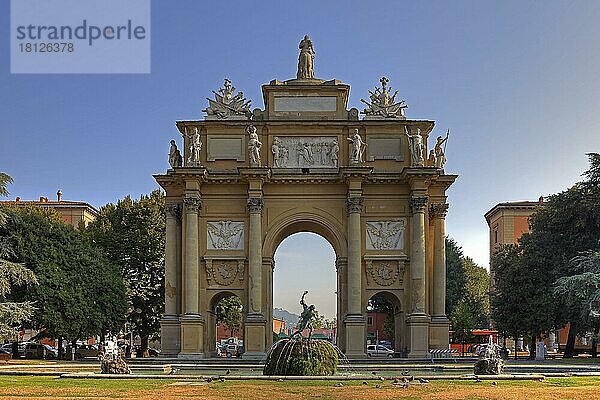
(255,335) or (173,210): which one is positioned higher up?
(173,210)

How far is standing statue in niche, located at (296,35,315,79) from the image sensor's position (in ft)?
159

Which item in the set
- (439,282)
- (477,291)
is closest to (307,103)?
(439,282)

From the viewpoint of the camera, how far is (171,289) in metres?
46.4

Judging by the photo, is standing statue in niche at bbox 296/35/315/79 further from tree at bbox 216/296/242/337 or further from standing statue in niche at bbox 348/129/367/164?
tree at bbox 216/296/242/337

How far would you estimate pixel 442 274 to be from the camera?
46.6m

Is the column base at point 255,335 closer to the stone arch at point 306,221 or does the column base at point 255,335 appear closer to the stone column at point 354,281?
the stone arch at point 306,221

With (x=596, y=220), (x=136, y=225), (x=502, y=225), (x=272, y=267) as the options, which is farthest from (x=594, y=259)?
(x=502, y=225)

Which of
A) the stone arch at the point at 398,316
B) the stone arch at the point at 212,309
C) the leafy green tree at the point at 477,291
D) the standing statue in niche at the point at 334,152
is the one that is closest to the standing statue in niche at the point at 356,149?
the standing statue in niche at the point at 334,152

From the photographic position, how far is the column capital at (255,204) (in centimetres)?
4550

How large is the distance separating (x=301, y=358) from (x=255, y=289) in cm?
1622

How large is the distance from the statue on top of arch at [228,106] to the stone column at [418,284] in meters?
10.3

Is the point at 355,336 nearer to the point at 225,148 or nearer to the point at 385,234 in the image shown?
the point at 385,234

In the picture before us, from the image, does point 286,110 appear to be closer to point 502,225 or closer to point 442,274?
point 442,274

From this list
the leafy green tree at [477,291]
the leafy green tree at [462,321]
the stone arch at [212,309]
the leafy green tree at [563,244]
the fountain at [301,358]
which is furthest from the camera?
the leafy green tree at [477,291]
